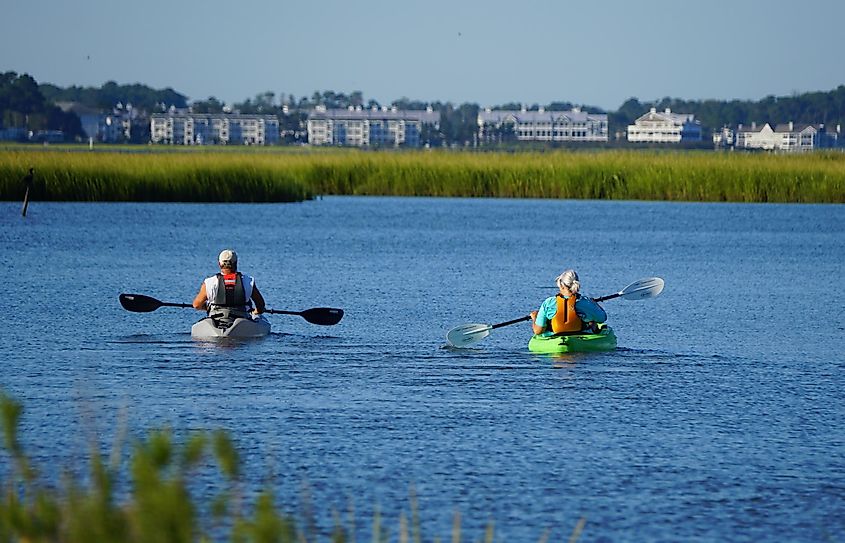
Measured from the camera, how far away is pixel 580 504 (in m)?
10.5

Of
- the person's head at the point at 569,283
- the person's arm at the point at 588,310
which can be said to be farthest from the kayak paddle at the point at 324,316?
the person's head at the point at 569,283

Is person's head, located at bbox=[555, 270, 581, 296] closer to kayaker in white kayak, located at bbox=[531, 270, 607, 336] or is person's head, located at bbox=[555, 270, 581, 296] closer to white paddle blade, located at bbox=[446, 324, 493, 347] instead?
kayaker in white kayak, located at bbox=[531, 270, 607, 336]

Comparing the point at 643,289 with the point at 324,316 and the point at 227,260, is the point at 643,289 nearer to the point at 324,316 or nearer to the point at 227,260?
the point at 324,316

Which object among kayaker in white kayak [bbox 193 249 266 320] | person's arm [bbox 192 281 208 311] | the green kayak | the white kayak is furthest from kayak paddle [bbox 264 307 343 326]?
the green kayak

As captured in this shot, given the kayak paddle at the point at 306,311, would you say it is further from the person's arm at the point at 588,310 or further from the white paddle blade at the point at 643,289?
→ the white paddle blade at the point at 643,289

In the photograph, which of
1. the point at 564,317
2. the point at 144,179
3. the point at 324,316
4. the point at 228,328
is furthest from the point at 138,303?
the point at 144,179

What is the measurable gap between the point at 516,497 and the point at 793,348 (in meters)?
8.92

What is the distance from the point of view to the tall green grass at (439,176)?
45.9 meters

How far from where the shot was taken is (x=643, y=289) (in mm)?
20125

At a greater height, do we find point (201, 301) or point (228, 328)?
point (201, 301)

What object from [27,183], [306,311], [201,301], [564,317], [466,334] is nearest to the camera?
[564,317]

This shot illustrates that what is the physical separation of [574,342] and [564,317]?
338mm

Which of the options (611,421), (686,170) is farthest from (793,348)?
(686,170)

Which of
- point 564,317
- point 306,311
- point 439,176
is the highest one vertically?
point 564,317
